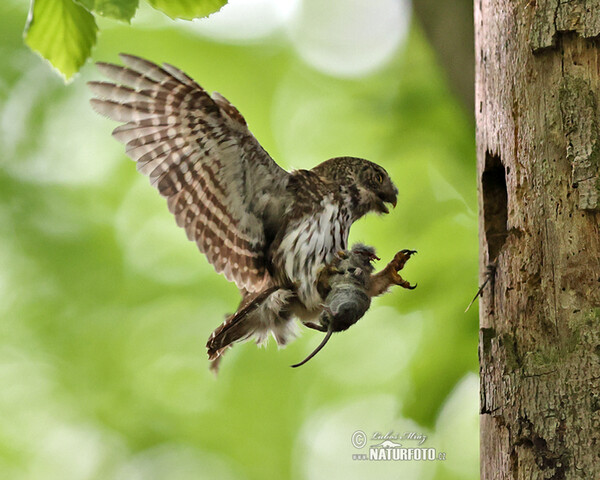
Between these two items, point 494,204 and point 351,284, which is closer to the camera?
point 494,204

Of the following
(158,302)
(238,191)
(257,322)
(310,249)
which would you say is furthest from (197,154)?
(158,302)

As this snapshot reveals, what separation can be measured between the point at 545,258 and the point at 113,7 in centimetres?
143

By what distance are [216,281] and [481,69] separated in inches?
192

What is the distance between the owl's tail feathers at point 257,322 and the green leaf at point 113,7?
1.83 metres

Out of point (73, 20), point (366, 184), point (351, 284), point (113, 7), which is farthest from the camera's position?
point (366, 184)

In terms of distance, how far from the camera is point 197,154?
10.3ft

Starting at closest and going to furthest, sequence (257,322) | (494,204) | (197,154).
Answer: (494,204) → (197,154) → (257,322)

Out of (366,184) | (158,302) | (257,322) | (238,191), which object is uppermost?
(158,302)

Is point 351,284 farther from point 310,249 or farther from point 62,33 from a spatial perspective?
point 62,33

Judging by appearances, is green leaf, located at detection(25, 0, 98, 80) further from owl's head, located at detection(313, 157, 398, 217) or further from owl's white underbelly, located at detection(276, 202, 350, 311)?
owl's head, located at detection(313, 157, 398, 217)

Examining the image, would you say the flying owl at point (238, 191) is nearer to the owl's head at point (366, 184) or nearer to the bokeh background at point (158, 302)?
the owl's head at point (366, 184)

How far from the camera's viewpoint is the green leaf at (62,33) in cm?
168

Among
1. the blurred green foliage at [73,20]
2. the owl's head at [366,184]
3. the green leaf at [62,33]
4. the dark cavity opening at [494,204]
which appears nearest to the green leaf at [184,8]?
the blurred green foliage at [73,20]

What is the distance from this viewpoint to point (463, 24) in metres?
3.90
